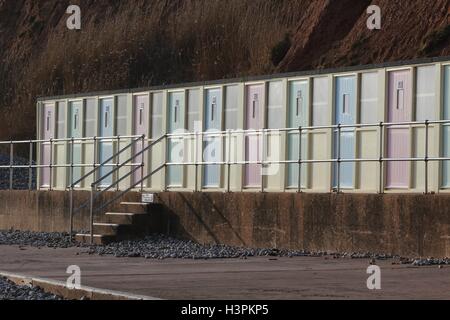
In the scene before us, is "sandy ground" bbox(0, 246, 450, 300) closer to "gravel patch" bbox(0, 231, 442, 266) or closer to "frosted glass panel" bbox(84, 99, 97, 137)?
"gravel patch" bbox(0, 231, 442, 266)

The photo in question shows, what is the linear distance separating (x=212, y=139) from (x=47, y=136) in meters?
8.18

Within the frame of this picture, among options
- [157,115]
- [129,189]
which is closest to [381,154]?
[129,189]

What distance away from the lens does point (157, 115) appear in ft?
88.5

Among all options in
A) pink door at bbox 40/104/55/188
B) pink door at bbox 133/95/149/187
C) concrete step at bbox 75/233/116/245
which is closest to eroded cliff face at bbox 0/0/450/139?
pink door at bbox 40/104/55/188

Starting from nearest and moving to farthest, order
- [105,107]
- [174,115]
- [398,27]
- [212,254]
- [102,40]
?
[212,254] < [174,115] < [105,107] < [398,27] < [102,40]

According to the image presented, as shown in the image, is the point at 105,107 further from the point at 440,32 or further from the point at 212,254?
the point at 440,32

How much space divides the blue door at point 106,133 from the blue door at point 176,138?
7.85 ft

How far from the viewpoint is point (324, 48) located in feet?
137

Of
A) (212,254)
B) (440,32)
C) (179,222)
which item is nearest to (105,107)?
(179,222)

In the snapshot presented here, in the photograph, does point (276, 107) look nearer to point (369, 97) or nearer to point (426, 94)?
point (369, 97)

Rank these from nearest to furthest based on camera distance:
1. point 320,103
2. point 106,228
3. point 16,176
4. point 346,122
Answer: point 346,122, point 320,103, point 106,228, point 16,176

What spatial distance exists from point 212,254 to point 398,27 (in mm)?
21166

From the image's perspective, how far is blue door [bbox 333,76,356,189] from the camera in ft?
71.0

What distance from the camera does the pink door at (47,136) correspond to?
3105cm
